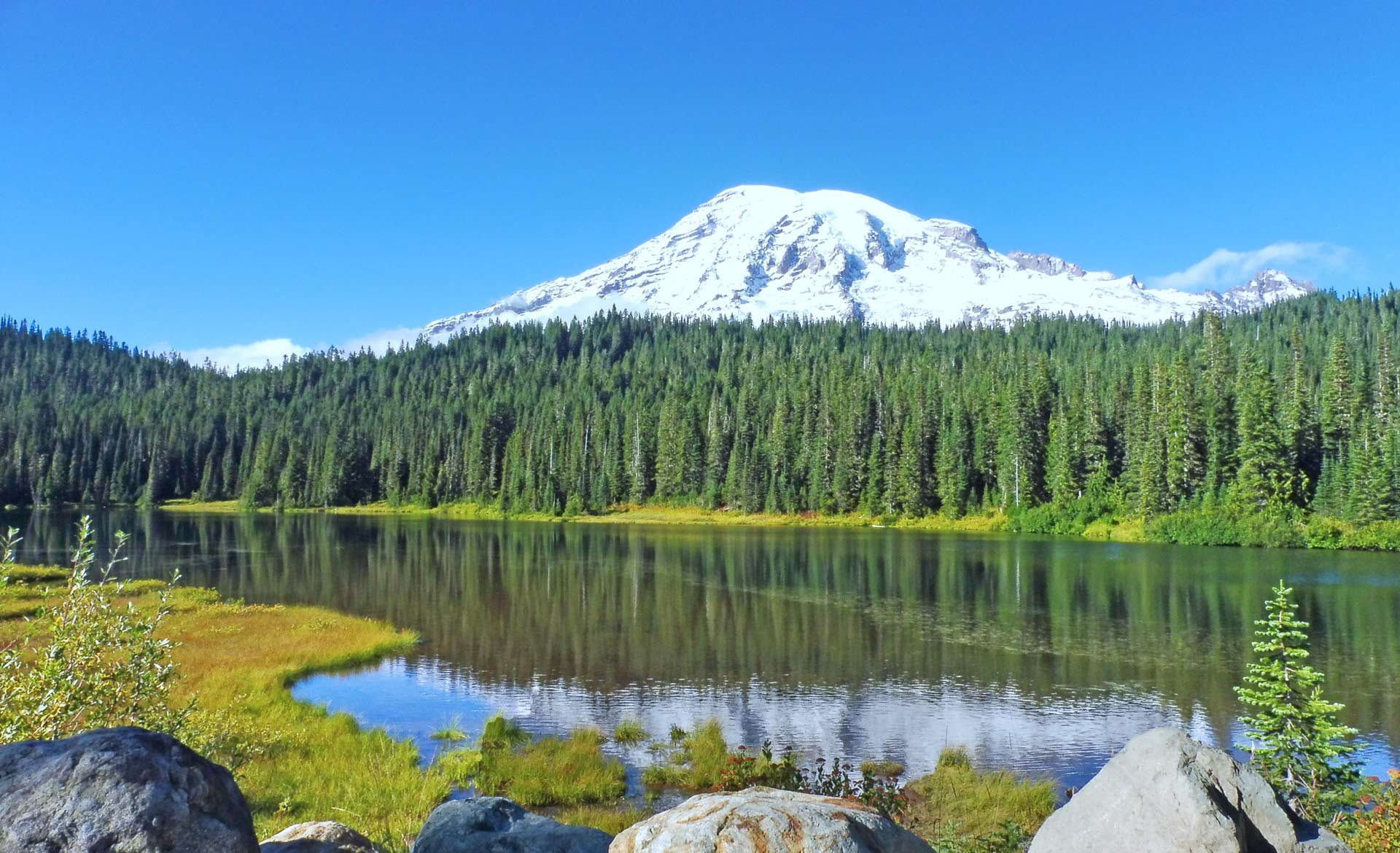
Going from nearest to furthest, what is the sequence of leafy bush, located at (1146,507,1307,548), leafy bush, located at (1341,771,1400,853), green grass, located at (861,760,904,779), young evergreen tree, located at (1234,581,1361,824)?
leafy bush, located at (1341,771,1400,853), young evergreen tree, located at (1234,581,1361,824), green grass, located at (861,760,904,779), leafy bush, located at (1146,507,1307,548)

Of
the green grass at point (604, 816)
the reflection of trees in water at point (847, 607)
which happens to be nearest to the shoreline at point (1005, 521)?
the reflection of trees in water at point (847, 607)

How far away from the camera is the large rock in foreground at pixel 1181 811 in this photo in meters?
7.37

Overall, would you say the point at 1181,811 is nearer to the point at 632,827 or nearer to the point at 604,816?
the point at 632,827

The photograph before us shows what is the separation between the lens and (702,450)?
160 m

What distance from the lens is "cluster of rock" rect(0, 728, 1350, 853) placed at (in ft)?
18.0

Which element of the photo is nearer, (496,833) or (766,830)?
(766,830)

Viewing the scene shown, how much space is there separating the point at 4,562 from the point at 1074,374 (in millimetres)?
155109

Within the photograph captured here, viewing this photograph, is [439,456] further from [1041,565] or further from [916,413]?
[1041,565]

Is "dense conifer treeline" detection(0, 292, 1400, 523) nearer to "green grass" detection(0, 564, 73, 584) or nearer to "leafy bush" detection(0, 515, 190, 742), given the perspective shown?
"green grass" detection(0, 564, 73, 584)

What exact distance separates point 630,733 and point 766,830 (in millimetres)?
17877

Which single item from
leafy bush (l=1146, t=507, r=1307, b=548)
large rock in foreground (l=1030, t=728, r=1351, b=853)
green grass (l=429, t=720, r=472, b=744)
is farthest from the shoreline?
large rock in foreground (l=1030, t=728, r=1351, b=853)

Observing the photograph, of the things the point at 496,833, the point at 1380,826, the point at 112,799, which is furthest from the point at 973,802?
the point at 112,799

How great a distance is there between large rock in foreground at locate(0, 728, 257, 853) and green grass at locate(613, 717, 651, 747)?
1733 centimetres

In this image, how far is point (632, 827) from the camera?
6.49m
